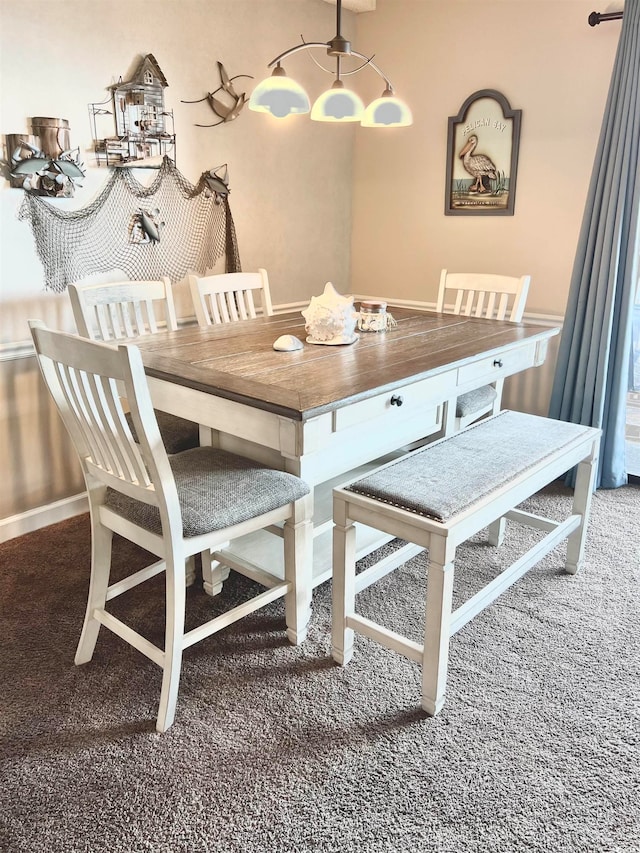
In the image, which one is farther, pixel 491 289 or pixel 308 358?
pixel 491 289

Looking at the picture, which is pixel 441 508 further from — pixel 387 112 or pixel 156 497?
pixel 387 112

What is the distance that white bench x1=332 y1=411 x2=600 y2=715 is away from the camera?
5.66 feet

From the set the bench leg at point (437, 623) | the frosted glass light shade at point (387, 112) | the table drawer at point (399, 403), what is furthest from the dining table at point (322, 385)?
the frosted glass light shade at point (387, 112)

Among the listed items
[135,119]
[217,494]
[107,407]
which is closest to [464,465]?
[217,494]

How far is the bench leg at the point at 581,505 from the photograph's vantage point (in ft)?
7.98

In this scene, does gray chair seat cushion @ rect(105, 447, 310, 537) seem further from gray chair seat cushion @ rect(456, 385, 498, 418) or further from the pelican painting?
the pelican painting

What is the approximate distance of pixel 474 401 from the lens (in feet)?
9.43

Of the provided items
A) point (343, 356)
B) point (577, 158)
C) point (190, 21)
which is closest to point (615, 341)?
point (577, 158)

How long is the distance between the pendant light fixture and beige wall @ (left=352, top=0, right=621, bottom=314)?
1238 mm

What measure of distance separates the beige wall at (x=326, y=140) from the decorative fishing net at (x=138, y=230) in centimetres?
6

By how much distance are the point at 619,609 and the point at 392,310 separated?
163 cm

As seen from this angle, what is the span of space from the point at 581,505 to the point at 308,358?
1136 millimetres

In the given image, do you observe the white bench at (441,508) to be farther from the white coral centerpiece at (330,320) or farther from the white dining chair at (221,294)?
the white dining chair at (221,294)

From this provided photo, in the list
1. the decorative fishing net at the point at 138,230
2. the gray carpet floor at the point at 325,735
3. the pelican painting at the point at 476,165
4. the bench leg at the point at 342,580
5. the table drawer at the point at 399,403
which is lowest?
the gray carpet floor at the point at 325,735
